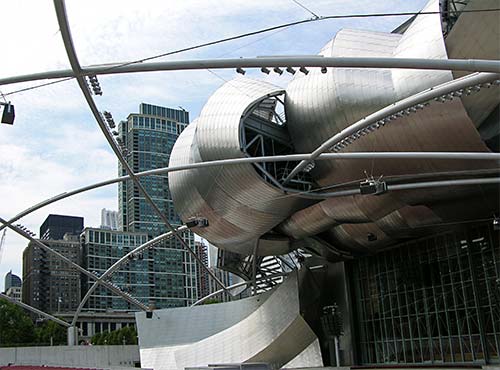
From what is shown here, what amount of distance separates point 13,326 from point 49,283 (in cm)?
3477

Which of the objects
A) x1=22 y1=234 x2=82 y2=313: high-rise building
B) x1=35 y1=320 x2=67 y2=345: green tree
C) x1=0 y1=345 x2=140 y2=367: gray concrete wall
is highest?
x1=22 y1=234 x2=82 y2=313: high-rise building

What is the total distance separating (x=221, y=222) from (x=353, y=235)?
329 inches

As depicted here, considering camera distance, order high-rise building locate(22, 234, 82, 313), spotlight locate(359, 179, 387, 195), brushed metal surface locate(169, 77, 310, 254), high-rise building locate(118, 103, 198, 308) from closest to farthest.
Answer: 1. spotlight locate(359, 179, 387, 195)
2. brushed metal surface locate(169, 77, 310, 254)
3. high-rise building locate(118, 103, 198, 308)
4. high-rise building locate(22, 234, 82, 313)

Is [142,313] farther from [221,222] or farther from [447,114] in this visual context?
[447,114]

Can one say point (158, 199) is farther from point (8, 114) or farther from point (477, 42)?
point (8, 114)

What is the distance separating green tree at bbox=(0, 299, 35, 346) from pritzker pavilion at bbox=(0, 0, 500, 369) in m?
41.4

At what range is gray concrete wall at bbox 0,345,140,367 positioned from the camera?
4947 cm

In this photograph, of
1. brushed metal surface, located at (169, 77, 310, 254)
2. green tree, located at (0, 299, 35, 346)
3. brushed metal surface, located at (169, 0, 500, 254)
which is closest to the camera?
brushed metal surface, located at (169, 0, 500, 254)

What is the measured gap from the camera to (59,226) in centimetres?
18738

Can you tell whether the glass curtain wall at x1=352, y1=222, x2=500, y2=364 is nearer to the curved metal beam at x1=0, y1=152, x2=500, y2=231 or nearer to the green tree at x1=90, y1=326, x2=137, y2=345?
the curved metal beam at x1=0, y1=152, x2=500, y2=231

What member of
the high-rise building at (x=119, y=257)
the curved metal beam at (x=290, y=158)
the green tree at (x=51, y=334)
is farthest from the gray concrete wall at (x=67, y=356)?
the high-rise building at (x=119, y=257)

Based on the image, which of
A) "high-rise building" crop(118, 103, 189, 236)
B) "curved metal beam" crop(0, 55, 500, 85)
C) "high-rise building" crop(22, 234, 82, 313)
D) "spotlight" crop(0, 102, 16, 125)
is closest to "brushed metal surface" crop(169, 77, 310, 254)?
"spotlight" crop(0, 102, 16, 125)

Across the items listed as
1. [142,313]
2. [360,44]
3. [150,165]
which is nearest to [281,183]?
[360,44]

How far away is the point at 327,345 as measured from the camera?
1661 inches
